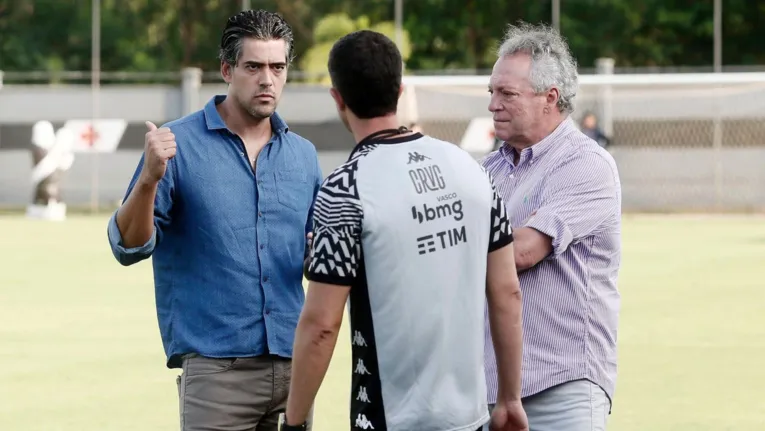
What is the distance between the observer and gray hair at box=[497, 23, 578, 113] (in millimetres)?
4688

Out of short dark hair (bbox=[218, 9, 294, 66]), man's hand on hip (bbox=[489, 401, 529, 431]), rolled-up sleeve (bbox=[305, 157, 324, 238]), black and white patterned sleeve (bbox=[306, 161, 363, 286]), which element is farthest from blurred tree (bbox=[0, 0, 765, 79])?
black and white patterned sleeve (bbox=[306, 161, 363, 286])

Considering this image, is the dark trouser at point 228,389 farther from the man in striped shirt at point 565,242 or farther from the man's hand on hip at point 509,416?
the man's hand on hip at point 509,416

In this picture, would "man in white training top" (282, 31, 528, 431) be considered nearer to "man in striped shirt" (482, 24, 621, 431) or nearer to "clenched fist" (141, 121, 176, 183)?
"man in striped shirt" (482, 24, 621, 431)

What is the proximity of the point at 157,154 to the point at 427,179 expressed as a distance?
1.17 m

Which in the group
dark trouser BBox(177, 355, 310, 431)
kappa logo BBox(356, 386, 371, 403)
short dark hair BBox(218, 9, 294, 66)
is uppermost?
short dark hair BBox(218, 9, 294, 66)

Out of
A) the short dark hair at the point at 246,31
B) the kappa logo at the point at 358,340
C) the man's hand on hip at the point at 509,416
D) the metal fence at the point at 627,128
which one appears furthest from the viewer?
the metal fence at the point at 627,128

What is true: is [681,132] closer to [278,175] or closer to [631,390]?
[631,390]

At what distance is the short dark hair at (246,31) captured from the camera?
5047 mm

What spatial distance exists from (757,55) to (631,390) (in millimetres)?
30331

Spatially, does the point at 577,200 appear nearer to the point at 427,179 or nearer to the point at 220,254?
the point at 427,179

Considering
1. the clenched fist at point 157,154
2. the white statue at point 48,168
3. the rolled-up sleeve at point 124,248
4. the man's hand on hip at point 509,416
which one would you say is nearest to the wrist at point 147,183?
the clenched fist at point 157,154

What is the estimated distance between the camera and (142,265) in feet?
59.5

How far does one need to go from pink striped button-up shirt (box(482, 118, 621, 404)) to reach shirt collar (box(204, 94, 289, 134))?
3.01 feet

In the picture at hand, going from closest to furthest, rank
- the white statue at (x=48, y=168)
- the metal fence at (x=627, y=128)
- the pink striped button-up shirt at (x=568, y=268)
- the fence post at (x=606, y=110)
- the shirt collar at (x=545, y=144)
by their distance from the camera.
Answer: the pink striped button-up shirt at (x=568, y=268), the shirt collar at (x=545, y=144), the white statue at (x=48, y=168), the metal fence at (x=627, y=128), the fence post at (x=606, y=110)
